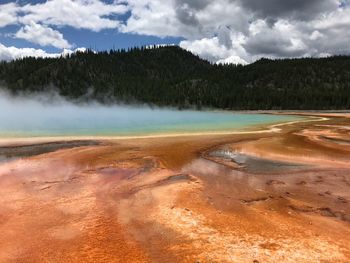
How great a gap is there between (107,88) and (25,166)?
5816 inches

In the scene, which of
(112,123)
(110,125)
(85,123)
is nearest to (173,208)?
(110,125)

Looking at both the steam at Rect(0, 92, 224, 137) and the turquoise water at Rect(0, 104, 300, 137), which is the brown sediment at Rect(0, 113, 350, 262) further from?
the steam at Rect(0, 92, 224, 137)

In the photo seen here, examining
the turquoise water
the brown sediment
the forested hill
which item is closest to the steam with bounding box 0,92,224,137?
the turquoise water

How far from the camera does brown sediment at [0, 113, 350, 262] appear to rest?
7.78 m

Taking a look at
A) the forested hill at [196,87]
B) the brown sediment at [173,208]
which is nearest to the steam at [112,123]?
the brown sediment at [173,208]

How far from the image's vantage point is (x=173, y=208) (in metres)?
10.5

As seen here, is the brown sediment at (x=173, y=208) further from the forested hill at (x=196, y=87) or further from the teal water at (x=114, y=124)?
the forested hill at (x=196, y=87)

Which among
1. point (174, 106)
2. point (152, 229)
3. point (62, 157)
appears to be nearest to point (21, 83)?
point (174, 106)

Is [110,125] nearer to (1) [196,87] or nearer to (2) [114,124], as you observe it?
(2) [114,124]

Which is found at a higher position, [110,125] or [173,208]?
[173,208]

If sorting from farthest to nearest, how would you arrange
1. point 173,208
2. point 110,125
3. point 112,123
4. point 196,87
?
point 196,87 < point 112,123 < point 110,125 < point 173,208

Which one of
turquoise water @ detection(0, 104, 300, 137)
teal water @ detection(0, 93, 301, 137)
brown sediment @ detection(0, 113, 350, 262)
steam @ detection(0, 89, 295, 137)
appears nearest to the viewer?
brown sediment @ detection(0, 113, 350, 262)

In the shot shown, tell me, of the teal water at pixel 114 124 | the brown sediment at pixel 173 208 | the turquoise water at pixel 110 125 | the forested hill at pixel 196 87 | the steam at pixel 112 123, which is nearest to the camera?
the brown sediment at pixel 173 208

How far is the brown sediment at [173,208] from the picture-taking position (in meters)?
7.78
